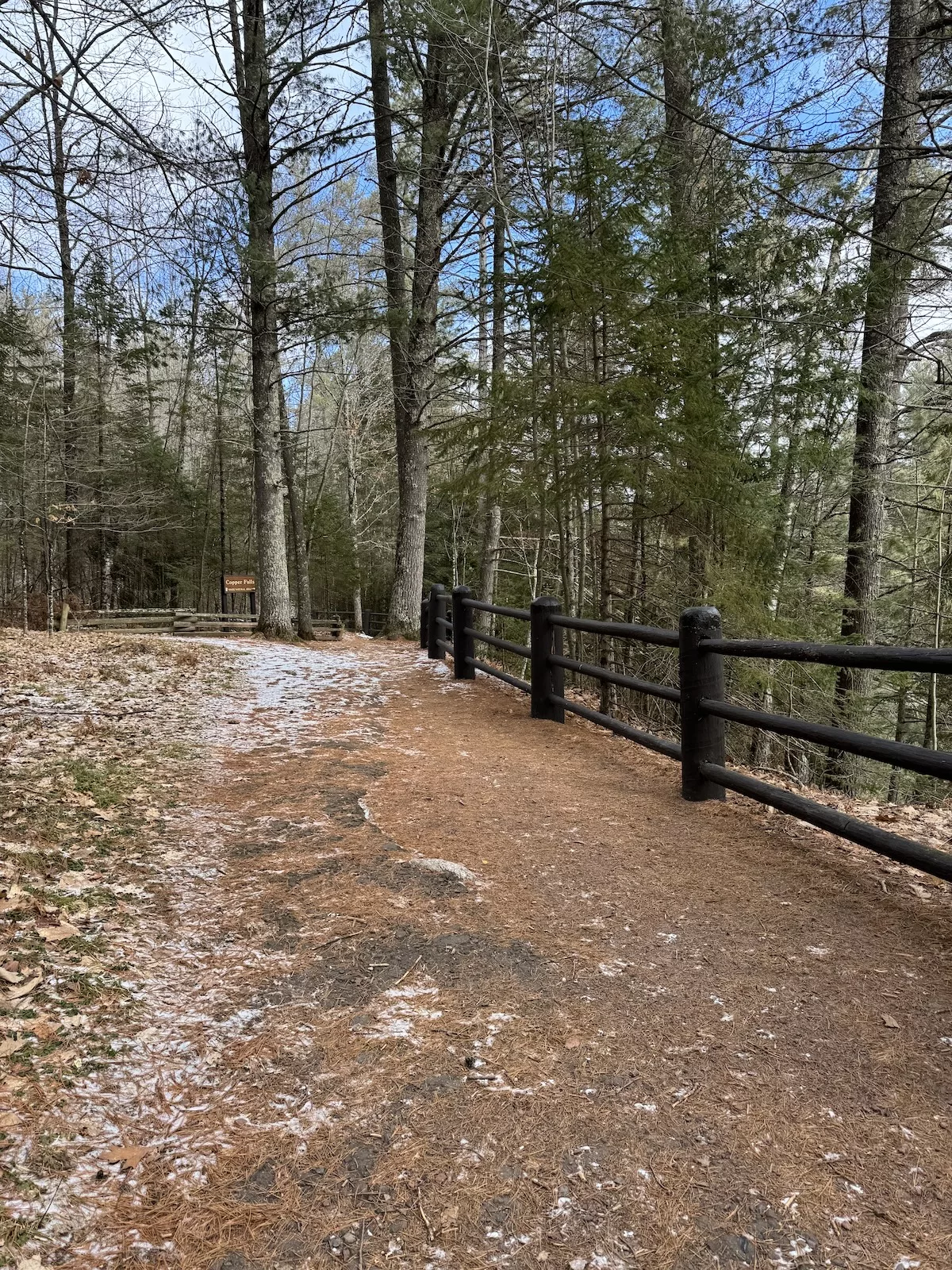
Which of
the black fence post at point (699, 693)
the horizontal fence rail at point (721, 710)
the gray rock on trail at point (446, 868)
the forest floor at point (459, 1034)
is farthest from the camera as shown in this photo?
the black fence post at point (699, 693)

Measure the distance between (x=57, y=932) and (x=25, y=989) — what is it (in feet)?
1.23

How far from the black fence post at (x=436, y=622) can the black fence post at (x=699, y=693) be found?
22.0 feet

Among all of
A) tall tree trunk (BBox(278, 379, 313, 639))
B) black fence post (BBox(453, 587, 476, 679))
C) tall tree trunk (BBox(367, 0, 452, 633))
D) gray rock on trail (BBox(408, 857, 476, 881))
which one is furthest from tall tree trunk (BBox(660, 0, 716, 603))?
tall tree trunk (BBox(278, 379, 313, 639))

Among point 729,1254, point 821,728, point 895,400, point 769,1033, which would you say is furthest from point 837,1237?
point 895,400

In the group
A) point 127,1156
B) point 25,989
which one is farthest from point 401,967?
point 25,989

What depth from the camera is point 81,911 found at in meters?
2.91

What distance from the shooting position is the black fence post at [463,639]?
29.3ft

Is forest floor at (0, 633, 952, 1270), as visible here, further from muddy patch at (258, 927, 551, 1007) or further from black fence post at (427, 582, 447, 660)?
black fence post at (427, 582, 447, 660)

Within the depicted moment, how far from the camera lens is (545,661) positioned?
6.63 metres

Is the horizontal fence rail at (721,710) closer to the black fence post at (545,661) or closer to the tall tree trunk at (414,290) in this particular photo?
the black fence post at (545,661)

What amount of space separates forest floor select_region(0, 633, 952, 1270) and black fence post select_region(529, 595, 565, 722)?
7.29 feet

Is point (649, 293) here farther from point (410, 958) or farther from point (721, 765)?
point (410, 958)

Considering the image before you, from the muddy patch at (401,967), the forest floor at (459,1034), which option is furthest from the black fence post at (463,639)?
the muddy patch at (401,967)

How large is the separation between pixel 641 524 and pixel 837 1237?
6.92m
